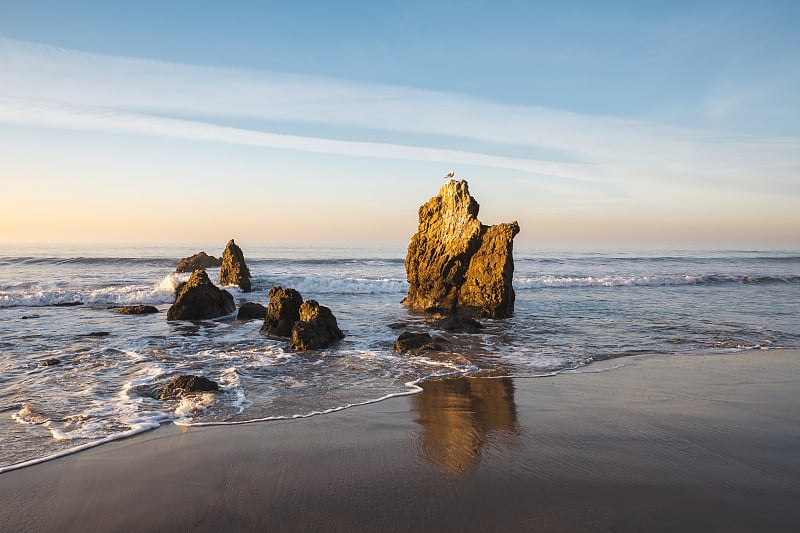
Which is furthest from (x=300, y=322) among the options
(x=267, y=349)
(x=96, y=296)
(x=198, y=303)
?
(x=96, y=296)

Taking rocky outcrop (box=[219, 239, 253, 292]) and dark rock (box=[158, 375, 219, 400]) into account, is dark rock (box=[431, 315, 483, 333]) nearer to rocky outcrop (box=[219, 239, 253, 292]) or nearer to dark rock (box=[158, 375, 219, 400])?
dark rock (box=[158, 375, 219, 400])

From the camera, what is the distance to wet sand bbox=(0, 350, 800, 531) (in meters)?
3.87

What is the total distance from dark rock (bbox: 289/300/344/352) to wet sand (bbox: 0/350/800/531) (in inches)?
183

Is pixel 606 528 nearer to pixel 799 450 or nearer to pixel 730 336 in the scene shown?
pixel 799 450

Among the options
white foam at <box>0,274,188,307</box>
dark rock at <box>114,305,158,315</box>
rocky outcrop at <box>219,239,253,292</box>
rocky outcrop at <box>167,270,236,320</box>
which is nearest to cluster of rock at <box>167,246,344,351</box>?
rocky outcrop at <box>167,270,236,320</box>

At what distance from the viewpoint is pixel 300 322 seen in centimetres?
1194

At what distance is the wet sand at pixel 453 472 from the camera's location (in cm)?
387

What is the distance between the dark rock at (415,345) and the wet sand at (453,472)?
3.77 m

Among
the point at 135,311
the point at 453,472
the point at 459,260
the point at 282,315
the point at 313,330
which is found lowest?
the point at 135,311

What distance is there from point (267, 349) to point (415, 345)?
347 cm

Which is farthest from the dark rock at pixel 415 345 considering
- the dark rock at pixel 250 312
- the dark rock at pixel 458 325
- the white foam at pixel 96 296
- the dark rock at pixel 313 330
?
the white foam at pixel 96 296

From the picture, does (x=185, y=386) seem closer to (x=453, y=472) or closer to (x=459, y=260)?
(x=453, y=472)

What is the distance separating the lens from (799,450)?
5.25 m

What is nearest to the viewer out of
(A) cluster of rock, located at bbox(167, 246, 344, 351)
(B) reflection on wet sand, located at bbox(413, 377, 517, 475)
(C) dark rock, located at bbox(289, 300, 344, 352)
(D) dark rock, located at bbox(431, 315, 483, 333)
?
(B) reflection on wet sand, located at bbox(413, 377, 517, 475)
